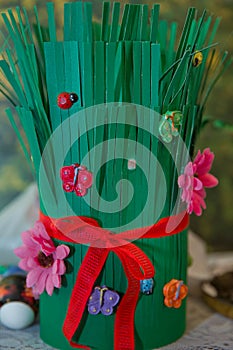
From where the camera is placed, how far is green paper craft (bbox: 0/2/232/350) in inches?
26.2

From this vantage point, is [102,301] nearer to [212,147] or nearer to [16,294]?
[16,294]

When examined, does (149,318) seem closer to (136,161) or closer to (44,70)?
(136,161)

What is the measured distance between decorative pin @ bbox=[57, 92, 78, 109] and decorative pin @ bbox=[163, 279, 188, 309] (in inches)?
9.9

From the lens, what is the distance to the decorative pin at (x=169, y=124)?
68 cm

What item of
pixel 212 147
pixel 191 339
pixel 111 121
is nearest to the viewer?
pixel 111 121

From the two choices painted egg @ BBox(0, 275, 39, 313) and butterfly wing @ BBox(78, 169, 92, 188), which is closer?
butterfly wing @ BBox(78, 169, 92, 188)

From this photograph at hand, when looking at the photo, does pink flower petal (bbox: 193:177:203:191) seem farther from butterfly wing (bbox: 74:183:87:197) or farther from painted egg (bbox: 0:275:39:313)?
painted egg (bbox: 0:275:39:313)

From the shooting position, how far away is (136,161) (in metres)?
0.69

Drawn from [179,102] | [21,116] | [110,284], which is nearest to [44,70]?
[21,116]

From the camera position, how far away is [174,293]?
0.75 m

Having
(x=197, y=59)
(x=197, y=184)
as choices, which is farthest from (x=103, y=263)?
(x=197, y=59)

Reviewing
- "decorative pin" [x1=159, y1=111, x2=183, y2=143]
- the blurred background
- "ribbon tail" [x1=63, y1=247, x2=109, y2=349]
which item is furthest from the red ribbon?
the blurred background

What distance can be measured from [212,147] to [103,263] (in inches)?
20.5

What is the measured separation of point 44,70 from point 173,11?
0.43 meters
